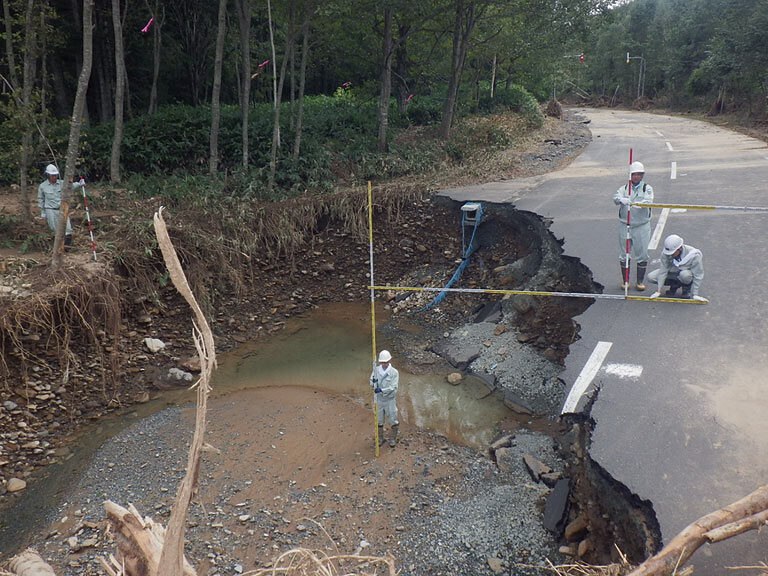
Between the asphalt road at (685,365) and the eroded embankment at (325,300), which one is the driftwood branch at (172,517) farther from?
the eroded embankment at (325,300)

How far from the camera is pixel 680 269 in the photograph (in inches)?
322

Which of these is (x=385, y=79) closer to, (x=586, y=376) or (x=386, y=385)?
(x=386, y=385)

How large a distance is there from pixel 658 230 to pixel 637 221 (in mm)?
2867

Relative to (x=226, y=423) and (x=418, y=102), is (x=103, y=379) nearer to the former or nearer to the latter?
(x=226, y=423)

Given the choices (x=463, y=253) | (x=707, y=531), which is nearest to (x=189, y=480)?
(x=707, y=531)

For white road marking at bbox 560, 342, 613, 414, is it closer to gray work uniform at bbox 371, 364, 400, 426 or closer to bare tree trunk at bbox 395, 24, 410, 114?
gray work uniform at bbox 371, 364, 400, 426

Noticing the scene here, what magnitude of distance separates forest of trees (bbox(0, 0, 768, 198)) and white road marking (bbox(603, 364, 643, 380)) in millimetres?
9090

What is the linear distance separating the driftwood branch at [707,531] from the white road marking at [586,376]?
2924mm

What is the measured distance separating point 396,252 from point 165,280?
529 cm

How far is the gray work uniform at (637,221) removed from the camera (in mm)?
8312

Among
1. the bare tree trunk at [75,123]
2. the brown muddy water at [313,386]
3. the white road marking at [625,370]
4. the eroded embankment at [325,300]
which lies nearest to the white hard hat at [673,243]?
the eroded embankment at [325,300]

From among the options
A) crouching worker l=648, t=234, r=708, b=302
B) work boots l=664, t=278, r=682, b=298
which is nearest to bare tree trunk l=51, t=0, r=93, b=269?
crouching worker l=648, t=234, r=708, b=302

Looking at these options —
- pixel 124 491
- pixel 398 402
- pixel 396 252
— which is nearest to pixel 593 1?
pixel 396 252

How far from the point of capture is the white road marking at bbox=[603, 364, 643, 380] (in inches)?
268
